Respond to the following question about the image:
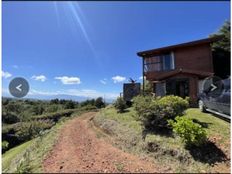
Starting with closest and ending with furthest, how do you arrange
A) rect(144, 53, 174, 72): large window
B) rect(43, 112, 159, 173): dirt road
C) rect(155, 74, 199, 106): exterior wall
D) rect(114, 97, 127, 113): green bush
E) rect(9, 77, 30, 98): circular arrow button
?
rect(43, 112, 159, 173): dirt road, rect(9, 77, 30, 98): circular arrow button, rect(114, 97, 127, 113): green bush, rect(155, 74, 199, 106): exterior wall, rect(144, 53, 174, 72): large window

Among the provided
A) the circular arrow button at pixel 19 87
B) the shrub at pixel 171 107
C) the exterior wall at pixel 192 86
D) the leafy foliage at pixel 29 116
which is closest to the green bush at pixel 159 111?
the shrub at pixel 171 107

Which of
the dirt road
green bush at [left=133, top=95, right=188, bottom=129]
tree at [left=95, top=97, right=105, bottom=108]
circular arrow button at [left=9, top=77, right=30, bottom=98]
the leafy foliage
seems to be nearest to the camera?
the dirt road

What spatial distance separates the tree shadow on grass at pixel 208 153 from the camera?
6264 millimetres

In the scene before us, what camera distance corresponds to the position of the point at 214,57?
21.6 meters

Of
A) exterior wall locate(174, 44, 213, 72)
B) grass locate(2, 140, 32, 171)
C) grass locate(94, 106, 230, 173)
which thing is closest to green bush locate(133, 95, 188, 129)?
grass locate(94, 106, 230, 173)

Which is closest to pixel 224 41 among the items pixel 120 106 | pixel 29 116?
pixel 120 106

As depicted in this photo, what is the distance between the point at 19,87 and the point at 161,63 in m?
16.4

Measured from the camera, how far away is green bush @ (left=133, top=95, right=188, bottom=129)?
29.5 ft

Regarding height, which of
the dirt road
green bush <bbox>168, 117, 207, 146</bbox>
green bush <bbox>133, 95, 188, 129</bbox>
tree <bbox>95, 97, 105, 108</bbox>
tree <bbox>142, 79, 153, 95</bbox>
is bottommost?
the dirt road

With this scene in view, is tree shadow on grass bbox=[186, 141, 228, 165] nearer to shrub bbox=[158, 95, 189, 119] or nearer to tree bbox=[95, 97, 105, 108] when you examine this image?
shrub bbox=[158, 95, 189, 119]

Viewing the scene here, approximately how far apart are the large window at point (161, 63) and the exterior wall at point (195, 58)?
584 millimetres

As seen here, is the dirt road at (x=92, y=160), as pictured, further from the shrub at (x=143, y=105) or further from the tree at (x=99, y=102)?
the tree at (x=99, y=102)

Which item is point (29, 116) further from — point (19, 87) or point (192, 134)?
point (192, 134)

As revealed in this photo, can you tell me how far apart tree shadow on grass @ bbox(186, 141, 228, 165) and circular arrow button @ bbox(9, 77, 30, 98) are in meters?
5.21
